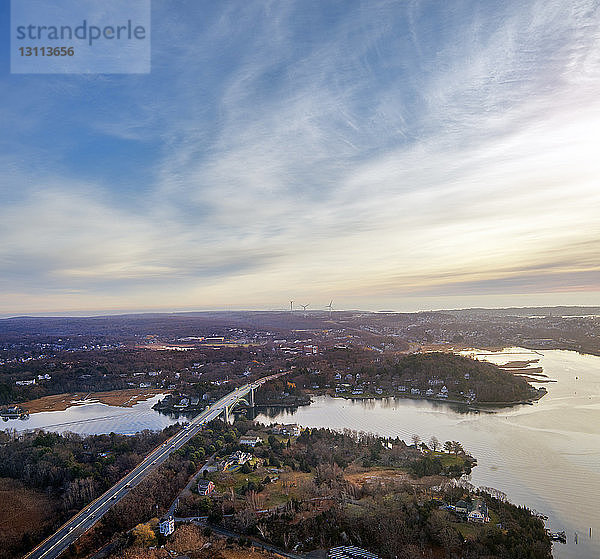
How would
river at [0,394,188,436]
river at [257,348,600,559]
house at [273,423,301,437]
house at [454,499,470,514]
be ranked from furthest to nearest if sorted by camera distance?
river at [0,394,188,436]
house at [273,423,301,437]
river at [257,348,600,559]
house at [454,499,470,514]

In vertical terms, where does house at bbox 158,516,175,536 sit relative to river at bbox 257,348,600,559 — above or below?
above

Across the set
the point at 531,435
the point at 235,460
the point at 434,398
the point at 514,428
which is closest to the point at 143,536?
the point at 235,460

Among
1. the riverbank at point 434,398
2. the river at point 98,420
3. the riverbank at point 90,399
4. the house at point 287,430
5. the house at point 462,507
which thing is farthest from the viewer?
the riverbank at point 90,399

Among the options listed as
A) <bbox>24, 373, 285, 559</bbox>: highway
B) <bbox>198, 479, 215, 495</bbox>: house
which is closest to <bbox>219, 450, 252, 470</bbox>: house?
<bbox>198, 479, 215, 495</bbox>: house

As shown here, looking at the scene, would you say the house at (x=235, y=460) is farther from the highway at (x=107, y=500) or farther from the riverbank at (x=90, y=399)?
the riverbank at (x=90, y=399)

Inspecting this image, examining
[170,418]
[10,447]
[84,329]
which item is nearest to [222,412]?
[170,418]

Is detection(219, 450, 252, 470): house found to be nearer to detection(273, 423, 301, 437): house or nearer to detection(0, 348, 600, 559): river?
detection(273, 423, 301, 437): house

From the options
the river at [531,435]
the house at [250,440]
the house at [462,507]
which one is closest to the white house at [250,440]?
the house at [250,440]

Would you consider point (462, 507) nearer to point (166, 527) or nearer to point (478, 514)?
point (478, 514)
